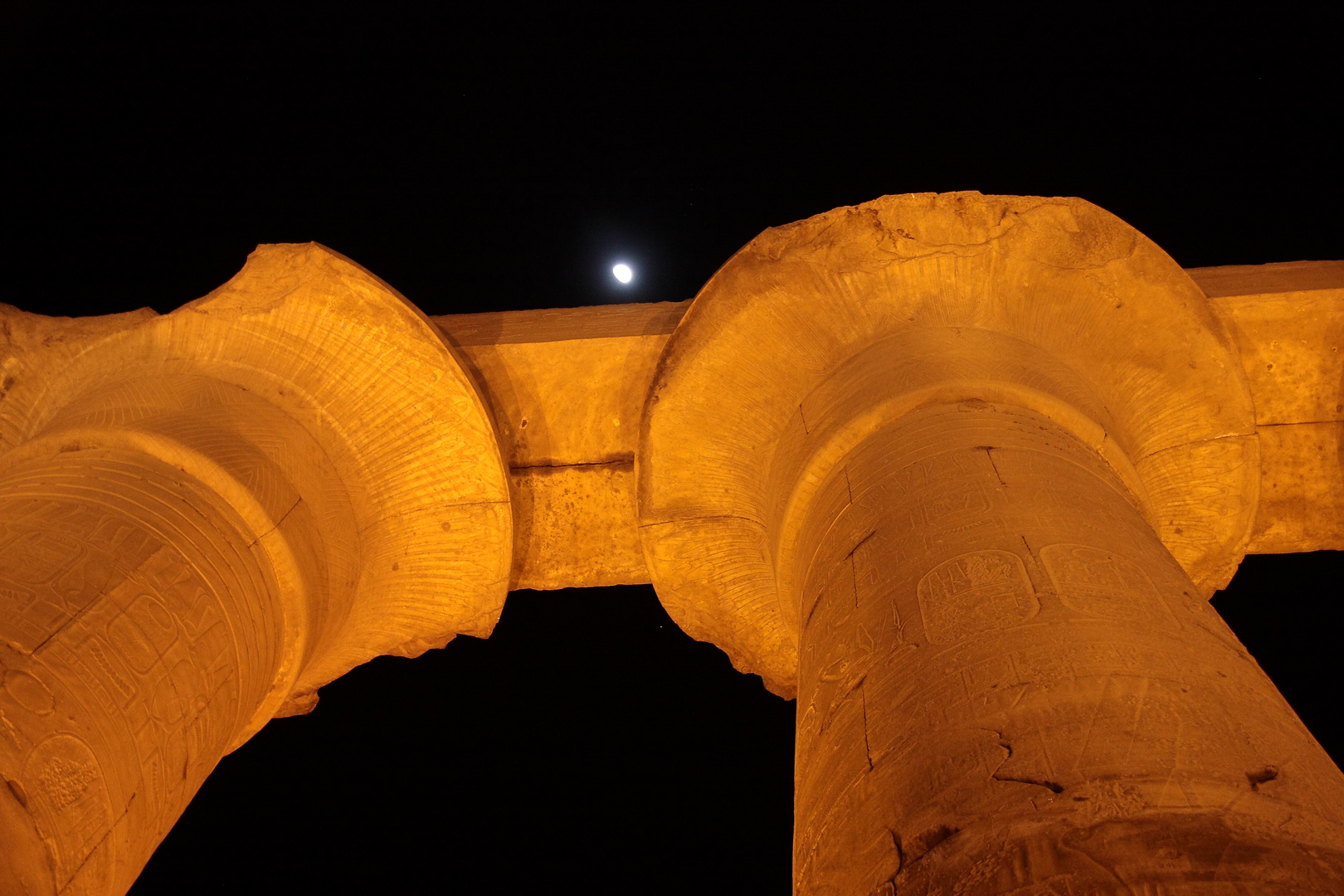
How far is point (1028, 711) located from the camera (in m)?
1.99

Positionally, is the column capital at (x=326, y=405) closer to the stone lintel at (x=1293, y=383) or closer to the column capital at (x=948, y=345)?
the column capital at (x=948, y=345)

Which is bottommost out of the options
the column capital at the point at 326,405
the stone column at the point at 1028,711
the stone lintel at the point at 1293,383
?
the stone column at the point at 1028,711

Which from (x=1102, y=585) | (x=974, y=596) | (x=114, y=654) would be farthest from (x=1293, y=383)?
(x=114, y=654)

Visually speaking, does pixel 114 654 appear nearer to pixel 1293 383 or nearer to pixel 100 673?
pixel 100 673

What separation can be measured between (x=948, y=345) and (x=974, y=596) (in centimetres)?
156

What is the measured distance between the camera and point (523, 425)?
448 cm

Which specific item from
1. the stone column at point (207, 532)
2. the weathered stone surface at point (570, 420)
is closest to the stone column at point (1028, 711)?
the weathered stone surface at point (570, 420)

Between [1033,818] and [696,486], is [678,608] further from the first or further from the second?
[1033,818]

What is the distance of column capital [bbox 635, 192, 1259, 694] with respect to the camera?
384cm

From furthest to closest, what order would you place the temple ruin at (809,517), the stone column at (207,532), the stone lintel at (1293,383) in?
the stone lintel at (1293,383)
the stone column at (207,532)
the temple ruin at (809,517)

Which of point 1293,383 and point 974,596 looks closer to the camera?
point 974,596

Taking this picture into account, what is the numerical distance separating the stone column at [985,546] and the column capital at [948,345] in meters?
0.01

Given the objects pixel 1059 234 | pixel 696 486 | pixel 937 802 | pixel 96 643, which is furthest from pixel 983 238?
pixel 96 643

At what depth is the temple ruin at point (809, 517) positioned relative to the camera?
6.36 feet
